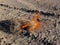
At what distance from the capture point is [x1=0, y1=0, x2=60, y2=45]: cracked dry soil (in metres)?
3.77

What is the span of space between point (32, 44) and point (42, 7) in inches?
53.7

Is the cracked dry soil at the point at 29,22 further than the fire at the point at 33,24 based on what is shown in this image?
No

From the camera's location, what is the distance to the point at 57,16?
4406 millimetres

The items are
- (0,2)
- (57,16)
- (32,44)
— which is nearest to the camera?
(32,44)

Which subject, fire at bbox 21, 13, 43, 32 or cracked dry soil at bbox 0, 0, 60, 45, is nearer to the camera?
cracked dry soil at bbox 0, 0, 60, 45

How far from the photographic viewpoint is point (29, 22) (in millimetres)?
4191

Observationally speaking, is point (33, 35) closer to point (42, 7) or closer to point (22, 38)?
point (22, 38)

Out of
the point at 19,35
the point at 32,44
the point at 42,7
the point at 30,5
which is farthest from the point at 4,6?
the point at 32,44

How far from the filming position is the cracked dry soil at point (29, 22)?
377 cm

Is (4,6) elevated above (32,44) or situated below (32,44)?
above

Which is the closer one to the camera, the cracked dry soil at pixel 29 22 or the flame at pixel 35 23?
the cracked dry soil at pixel 29 22

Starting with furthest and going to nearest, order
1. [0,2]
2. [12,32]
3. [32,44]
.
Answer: [0,2]
[12,32]
[32,44]

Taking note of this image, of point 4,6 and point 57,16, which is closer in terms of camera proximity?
point 57,16

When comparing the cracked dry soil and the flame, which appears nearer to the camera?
the cracked dry soil
